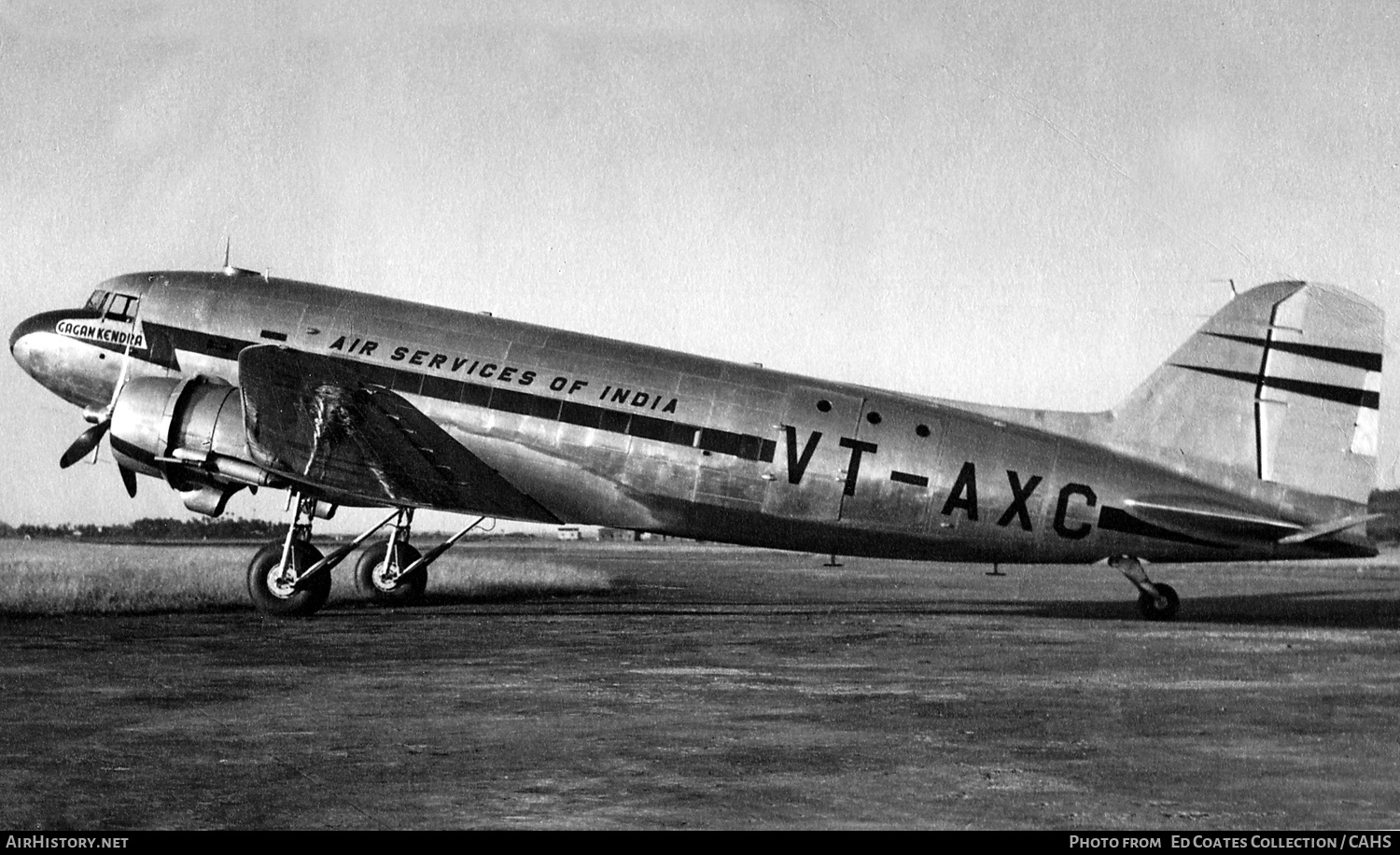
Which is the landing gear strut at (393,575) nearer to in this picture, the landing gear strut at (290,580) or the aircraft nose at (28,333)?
the landing gear strut at (290,580)

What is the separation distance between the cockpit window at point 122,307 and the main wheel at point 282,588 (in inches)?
204

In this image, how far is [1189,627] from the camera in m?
17.8

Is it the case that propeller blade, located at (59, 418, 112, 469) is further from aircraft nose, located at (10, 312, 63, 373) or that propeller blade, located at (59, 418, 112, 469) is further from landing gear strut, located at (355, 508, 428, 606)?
landing gear strut, located at (355, 508, 428, 606)

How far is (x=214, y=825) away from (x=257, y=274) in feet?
52.0

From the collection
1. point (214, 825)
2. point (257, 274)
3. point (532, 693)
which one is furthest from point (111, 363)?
Answer: point (214, 825)

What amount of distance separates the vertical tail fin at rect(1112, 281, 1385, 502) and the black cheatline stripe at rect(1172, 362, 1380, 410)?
0.01 m

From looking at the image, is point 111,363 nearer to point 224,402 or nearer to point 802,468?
point 224,402

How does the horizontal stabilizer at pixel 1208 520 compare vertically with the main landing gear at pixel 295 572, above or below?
above

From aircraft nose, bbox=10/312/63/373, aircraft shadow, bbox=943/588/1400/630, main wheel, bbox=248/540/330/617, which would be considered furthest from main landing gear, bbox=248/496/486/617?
aircraft shadow, bbox=943/588/1400/630

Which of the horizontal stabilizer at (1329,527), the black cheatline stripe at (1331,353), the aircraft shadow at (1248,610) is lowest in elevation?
the aircraft shadow at (1248,610)

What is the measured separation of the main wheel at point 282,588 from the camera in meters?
18.1

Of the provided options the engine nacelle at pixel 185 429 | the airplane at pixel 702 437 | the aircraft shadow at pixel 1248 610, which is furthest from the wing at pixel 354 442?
the aircraft shadow at pixel 1248 610

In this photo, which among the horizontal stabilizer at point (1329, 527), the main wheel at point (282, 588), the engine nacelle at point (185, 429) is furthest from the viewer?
the main wheel at point (282, 588)
